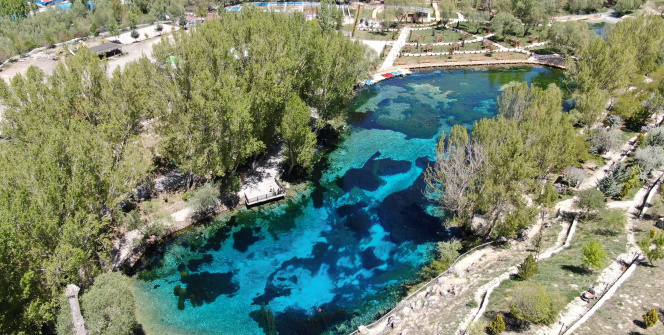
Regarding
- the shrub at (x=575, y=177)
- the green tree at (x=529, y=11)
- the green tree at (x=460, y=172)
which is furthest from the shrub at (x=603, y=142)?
the green tree at (x=529, y=11)

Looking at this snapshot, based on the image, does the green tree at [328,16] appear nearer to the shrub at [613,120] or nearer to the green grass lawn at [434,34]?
the green grass lawn at [434,34]

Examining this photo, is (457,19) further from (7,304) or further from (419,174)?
(7,304)

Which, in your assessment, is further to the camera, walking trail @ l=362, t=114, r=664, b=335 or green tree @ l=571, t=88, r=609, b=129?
green tree @ l=571, t=88, r=609, b=129

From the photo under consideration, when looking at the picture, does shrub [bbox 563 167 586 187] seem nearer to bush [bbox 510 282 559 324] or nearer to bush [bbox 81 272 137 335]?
bush [bbox 510 282 559 324]

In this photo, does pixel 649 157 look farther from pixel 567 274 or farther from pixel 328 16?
pixel 328 16

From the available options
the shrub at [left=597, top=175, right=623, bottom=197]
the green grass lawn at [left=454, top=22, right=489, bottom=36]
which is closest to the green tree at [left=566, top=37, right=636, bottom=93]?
the shrub at [left=597, top=175, right=623, bottom=197]

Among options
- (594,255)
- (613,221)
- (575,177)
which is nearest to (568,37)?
(575,177)

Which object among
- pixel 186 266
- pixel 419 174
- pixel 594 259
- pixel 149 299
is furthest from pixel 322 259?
→ pixel 594 259
